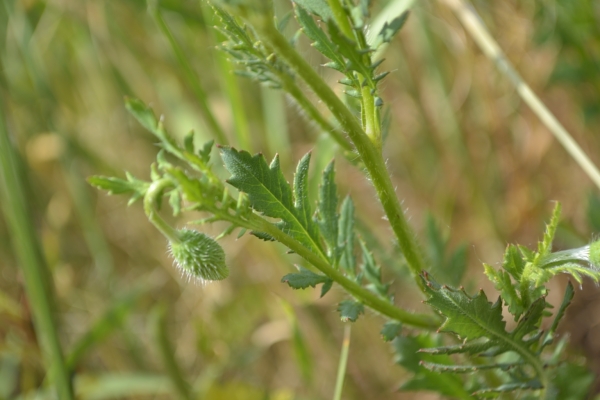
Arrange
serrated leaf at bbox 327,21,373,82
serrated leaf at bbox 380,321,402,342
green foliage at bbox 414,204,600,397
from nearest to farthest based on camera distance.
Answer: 1. serrated leaf at bbox 327,21,373,82
2. green foliage at bbox 414,204,600,397
3. serrated leaf at bbox 380,321,402,342

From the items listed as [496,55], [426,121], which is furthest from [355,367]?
[496,55]

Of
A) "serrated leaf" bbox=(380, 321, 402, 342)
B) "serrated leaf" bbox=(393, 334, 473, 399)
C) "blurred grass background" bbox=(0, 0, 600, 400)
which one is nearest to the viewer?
"serrated leaf" bbox=(380, 321, 402, 342)

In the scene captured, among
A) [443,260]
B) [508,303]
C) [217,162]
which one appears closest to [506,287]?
[508,303]

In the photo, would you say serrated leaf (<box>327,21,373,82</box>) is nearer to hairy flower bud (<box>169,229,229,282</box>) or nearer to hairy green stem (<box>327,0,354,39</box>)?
hairy green stem (<box>327,0,354,39</box>)

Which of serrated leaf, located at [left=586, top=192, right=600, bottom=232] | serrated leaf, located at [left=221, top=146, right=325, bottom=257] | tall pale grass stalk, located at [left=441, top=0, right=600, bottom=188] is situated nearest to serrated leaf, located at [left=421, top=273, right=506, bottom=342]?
serrated leaf, located at [left=221, top=146, right=325, bottom=257]

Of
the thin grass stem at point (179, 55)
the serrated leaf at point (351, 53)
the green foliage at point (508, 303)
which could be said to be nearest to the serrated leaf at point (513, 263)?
the green foliage at point (508, 303)

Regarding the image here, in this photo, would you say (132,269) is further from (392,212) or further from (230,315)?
(392,212)
